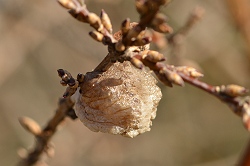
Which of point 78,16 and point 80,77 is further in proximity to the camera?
point 80,77

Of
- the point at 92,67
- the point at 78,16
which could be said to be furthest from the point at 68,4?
the point at 92,67

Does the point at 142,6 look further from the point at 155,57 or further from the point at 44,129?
the point at 44,129

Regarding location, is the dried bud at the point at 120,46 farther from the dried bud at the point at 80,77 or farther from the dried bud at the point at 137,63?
the dried bud at the point at 80,77

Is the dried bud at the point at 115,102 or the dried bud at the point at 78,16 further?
the dried bud at the point at 115,102

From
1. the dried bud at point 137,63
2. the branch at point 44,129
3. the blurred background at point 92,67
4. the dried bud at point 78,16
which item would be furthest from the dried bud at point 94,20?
the blurred background at point 92,67

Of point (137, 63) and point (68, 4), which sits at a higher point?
point (68, 4)

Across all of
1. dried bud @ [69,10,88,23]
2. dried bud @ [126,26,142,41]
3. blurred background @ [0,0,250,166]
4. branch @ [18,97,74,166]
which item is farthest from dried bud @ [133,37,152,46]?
blurred background @ [0,0,250,166]

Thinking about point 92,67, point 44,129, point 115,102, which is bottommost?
point 92,67

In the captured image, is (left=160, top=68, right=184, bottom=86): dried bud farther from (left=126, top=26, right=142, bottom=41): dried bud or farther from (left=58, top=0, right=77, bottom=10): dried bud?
(left=58, top=0, right=77, bottom=10): dried bud
